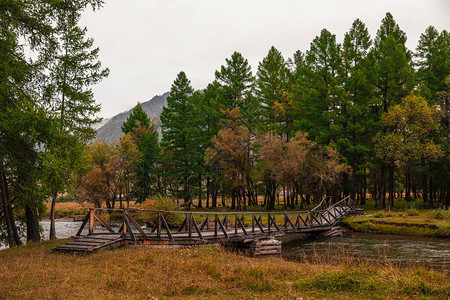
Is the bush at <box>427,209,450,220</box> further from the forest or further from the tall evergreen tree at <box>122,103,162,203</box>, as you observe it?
the tall evergreen tree at <box>122,103,162,203</box>

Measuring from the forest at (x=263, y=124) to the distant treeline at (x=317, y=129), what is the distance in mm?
166

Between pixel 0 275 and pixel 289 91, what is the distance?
4317 cm

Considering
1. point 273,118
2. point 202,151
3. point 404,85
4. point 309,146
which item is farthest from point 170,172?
point 404,85

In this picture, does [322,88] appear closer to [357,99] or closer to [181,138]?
[357,99]

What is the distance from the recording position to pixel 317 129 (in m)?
38.6

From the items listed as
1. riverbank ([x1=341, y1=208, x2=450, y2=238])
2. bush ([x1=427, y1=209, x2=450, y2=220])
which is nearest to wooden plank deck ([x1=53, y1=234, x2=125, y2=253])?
riverbank ([x1=341, y1=208, x2=450, y2=238])

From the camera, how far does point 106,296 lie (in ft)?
21.0

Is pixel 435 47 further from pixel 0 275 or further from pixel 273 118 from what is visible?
pixel 0 275

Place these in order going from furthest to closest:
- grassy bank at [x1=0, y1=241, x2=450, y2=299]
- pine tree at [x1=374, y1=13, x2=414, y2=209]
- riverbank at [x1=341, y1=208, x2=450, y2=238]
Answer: pine tree at [x1=374, y1=13, x2=414, y2=209] → riverbank at [x1=341, y1=208, x2=450, y2=238] → grassy bank at [x1=0, y1=241, x2=450, y2=299]

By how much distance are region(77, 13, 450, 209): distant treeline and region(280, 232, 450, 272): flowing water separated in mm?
10392

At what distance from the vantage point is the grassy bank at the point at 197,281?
268 inches

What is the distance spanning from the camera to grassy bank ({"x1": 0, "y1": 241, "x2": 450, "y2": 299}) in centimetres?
680

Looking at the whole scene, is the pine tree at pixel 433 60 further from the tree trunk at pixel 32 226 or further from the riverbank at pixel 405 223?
the tree trunk at pixel 32 226

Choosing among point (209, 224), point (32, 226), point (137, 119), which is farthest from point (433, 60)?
point (137, 119)
